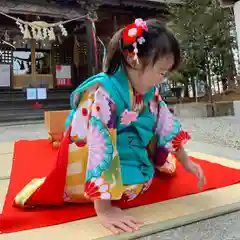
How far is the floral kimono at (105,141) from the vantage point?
728mm

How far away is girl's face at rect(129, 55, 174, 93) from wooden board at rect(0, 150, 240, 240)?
368 mm

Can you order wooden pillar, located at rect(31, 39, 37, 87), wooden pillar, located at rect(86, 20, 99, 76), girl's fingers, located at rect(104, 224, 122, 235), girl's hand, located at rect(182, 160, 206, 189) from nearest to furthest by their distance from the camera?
girl's fingers, located at rect(104, 224, 122, 235)
girl's hand, located at rect(182, 160, 206, 189)
wooden pillar, located at rect(86, 20, 99, 76)
wooden pillar, located at rect(31, 39, 37, 87)

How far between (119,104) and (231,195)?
464mm

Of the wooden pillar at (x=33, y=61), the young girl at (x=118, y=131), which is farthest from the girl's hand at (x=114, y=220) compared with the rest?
the wooden pillar at (x=33, y=61)

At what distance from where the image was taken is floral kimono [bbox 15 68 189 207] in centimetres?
73

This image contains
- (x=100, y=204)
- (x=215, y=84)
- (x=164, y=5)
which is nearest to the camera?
(x=100, y=204)

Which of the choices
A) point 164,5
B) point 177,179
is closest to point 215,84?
point 164,5

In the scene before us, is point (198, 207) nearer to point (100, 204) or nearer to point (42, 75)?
point (100, 204)

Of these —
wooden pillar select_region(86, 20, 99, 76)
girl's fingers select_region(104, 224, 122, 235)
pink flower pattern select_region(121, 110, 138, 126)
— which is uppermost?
wooden pillar select_region(86, 20, 99, 76)

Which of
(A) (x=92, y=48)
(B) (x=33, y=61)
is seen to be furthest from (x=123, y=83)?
(B) (x=33, y=61)

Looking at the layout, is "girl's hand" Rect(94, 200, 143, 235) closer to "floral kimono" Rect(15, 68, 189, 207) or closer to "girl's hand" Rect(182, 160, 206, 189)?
"floral kimono" Rect(15, 68, 189, 207)

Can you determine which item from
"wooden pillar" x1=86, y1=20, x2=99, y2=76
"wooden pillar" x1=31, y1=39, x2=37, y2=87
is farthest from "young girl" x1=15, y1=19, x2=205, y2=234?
"wooden pillar" x1=31, y1=39, x2=37, y2=87

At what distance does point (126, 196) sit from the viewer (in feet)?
2.67

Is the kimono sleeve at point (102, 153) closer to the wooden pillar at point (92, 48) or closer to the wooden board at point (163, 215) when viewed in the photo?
the wooden board at point (163, 215)
